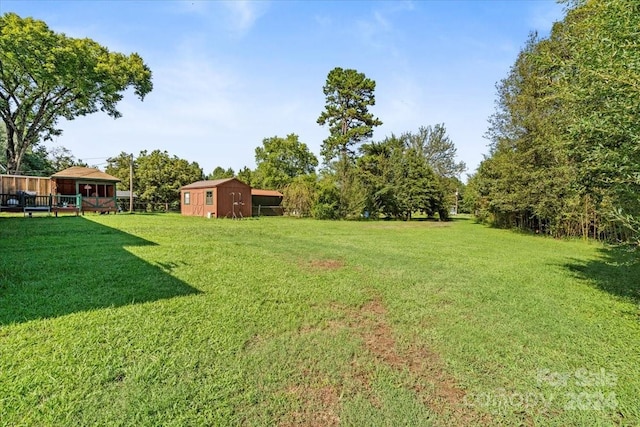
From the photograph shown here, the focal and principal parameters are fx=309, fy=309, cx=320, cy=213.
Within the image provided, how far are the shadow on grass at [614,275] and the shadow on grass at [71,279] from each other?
6.12 metres

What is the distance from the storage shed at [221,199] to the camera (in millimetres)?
19922

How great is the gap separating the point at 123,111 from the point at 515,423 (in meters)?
27.0

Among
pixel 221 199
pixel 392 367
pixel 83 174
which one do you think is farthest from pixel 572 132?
pixel 83 174

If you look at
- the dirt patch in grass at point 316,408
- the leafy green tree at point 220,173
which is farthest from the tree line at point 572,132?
the leafy green tree at point 220,173

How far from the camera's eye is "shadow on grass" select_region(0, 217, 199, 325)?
322 cm

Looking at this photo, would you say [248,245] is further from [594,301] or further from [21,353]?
[594,301]

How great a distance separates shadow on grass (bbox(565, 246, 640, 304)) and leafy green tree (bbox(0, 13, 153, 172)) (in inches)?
932

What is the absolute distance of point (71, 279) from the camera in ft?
13.2

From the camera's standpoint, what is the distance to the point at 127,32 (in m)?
8.91

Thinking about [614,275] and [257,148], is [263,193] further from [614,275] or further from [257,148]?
[614,275]

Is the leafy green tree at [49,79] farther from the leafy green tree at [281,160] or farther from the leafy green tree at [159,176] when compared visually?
the leafy green tree at [281,160]

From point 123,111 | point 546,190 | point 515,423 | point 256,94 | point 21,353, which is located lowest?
point 515,423

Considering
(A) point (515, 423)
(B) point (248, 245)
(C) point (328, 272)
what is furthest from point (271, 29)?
(A) point (515, 423)

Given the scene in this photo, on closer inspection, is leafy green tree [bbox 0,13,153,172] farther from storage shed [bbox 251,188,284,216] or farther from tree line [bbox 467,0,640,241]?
tree line [bbox 467,0,640,241]
